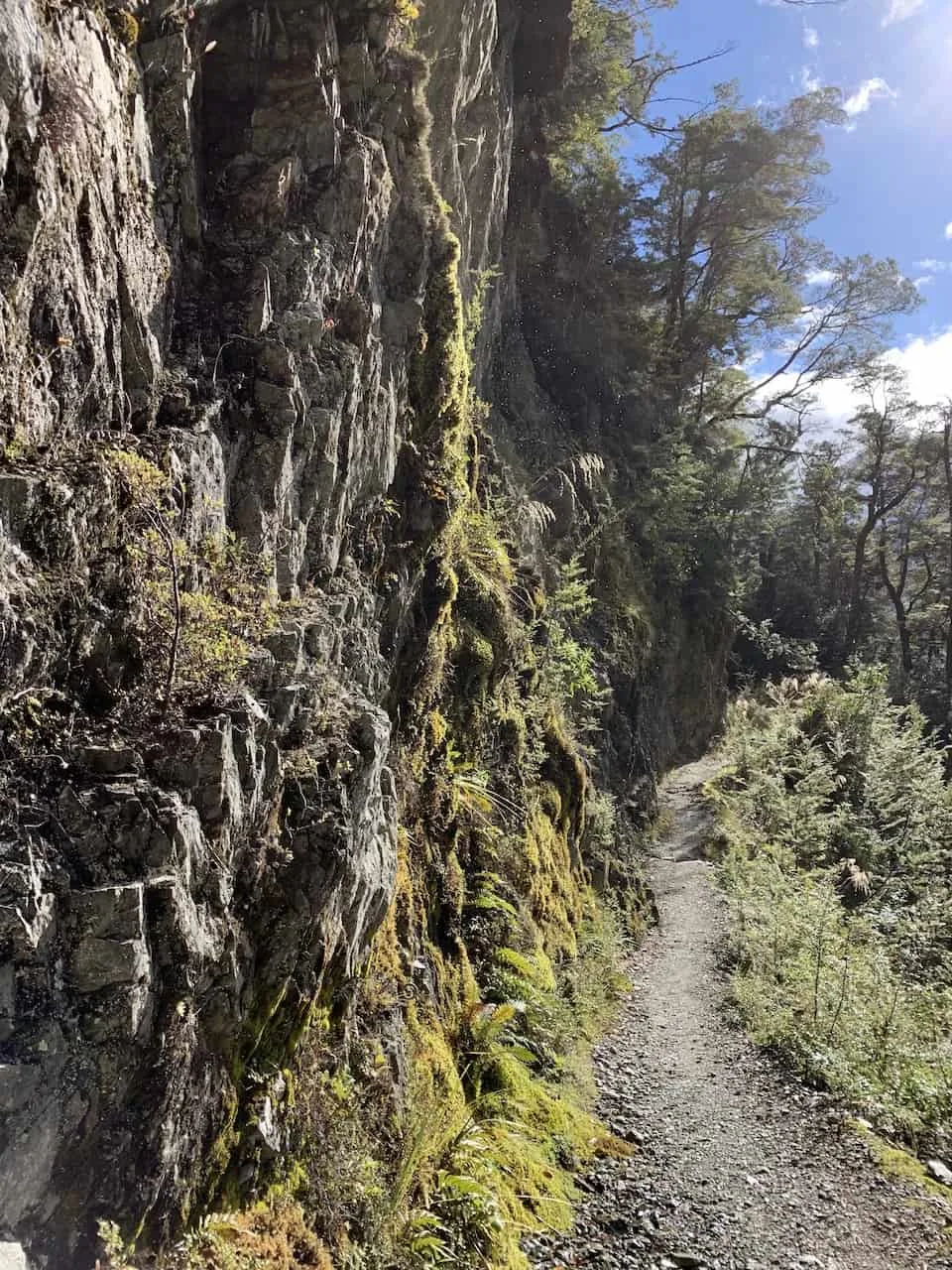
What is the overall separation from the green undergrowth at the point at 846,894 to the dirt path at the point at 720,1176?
0.81 metres

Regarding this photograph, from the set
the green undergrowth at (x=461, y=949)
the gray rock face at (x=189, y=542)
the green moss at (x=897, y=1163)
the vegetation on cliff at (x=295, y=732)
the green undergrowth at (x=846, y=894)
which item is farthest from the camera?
the green undergrowth at (x=846, y=894)

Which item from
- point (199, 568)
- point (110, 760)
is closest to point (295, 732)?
point (199, 568)

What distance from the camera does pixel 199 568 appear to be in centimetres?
380

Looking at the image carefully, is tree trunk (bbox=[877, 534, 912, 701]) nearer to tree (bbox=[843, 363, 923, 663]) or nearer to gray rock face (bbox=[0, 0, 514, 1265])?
tree (bbox=[843, 363, 923, 663])

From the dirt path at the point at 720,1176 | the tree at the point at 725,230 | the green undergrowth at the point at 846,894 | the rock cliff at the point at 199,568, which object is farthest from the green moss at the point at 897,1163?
the tree at the point at 725,230

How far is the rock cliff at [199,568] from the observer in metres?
2.61

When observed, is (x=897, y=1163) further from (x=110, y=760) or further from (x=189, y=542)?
(x=189, y=542)

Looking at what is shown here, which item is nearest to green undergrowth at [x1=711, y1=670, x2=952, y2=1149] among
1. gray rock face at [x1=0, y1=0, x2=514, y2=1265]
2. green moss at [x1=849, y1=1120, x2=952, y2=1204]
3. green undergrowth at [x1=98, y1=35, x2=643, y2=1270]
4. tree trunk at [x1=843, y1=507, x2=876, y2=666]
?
green moss at [x1=849, y1=1120, x2=952, y2=1204]

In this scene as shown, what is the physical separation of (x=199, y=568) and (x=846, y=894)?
15.0 meters

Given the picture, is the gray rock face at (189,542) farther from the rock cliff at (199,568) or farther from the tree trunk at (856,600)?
the tree trunk at (856,600)

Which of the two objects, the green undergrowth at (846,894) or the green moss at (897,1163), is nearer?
the green moss at (897,1163)

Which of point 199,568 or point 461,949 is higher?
point 199,568

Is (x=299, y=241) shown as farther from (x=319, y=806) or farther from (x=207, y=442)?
(x=319, y=806)

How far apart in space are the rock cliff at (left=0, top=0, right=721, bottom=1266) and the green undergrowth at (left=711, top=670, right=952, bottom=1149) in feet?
17.5
